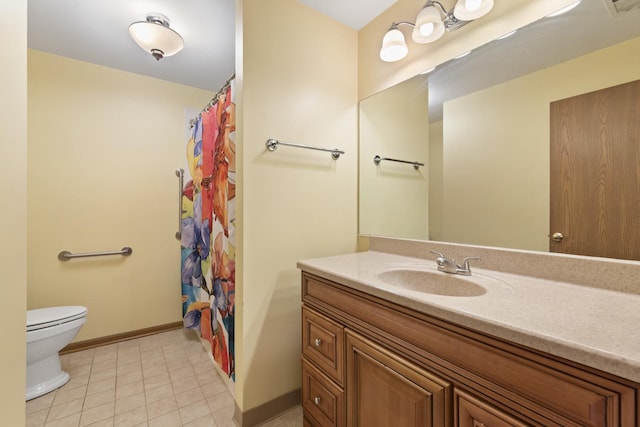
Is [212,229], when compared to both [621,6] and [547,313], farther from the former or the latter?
[621,6]

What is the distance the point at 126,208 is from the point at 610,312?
2925 mm

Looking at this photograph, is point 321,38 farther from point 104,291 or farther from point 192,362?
point 104,291

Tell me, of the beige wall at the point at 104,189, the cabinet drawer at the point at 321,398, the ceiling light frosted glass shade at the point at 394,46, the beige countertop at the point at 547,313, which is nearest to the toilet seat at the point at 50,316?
the beige wall at the point at 104,189

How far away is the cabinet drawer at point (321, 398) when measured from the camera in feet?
3.39

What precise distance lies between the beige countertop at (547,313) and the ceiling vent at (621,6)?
93 cm

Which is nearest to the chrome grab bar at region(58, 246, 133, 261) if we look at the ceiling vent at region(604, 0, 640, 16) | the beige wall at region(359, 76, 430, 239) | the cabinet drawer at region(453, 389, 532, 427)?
the beige wall at region(359, 76, 430, 239)

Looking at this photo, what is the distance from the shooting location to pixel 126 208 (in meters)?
2.26

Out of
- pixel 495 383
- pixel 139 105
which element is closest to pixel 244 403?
pixel 495 383

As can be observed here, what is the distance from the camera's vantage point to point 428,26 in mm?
1261

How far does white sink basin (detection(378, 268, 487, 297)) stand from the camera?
993mm

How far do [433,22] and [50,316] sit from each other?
2838 mm

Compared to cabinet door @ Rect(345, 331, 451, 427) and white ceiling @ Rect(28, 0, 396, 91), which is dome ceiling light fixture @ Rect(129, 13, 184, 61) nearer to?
white ceiling @ Rect(28, 0, 396, 91)

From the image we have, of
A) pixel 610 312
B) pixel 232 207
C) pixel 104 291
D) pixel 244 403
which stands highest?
pixel 232 207

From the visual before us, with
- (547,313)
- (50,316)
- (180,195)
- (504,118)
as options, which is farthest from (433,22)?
(50,316)
